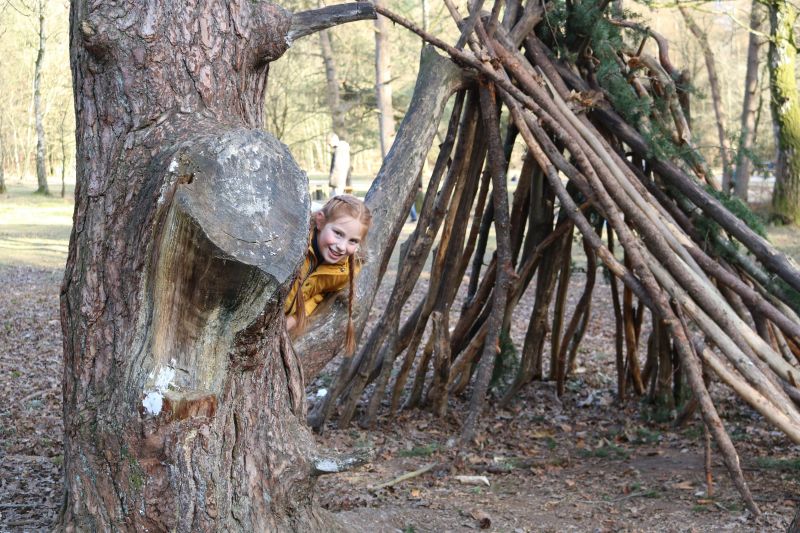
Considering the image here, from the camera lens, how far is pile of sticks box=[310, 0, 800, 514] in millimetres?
4055

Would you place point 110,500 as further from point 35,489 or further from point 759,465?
point 759,465

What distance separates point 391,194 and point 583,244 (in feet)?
5.60

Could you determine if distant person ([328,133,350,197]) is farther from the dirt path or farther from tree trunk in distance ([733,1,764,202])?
the dirt path

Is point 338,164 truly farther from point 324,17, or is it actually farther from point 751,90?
point 324,17

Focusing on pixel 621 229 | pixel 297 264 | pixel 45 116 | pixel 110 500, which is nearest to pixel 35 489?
pixel 110 500

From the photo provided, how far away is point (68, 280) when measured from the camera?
8.63 ft

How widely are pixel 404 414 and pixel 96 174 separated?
321 cm

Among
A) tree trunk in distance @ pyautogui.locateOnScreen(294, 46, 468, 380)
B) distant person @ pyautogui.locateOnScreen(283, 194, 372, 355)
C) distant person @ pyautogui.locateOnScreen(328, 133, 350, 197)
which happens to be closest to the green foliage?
tree trunk in distance @ pyautogui.locateOnScreen(294, 46, 468, 380)

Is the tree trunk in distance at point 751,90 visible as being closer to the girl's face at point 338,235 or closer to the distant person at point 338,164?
the distant person at point 338,164

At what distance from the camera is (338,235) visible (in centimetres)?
321

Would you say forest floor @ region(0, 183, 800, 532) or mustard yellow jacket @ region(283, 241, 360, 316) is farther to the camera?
forest floor @ region(0, 183, 800, 532)

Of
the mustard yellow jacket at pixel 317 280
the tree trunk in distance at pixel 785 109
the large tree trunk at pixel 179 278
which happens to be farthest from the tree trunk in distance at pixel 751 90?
the large tree trunk at pixel 179 278

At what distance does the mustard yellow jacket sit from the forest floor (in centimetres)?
86

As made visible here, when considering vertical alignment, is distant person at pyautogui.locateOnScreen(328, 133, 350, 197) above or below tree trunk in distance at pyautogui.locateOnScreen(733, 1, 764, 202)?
below
